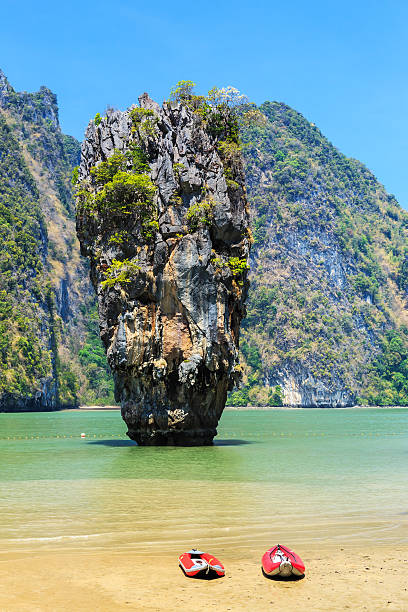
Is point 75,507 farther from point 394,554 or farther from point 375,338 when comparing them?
point 375,338

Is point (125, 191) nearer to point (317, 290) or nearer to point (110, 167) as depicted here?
point (110, 167)

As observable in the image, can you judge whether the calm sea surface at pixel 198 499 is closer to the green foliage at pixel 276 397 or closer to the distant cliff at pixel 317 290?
the distant cliff at pixel 317 290

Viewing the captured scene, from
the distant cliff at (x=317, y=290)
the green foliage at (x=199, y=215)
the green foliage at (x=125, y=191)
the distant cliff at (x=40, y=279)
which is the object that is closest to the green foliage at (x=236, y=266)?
the green foliage at (x=199, y=215)

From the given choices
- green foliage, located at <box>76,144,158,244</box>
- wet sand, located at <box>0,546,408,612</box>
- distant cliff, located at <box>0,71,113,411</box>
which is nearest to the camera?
wet sand, located at <box>0,546,408,612</box>

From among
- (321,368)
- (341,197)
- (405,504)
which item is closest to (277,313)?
(321,368)

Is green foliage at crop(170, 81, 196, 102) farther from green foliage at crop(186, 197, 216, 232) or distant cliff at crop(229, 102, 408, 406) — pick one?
distant cliff at crop(229, 102, 408, 406)

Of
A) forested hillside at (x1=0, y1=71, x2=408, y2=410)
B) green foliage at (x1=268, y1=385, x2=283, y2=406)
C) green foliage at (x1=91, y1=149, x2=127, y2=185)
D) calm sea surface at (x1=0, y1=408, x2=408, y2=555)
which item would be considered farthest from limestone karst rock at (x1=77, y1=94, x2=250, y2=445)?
green foliage at (x1=268, y1=385, x2=283, y2=406)

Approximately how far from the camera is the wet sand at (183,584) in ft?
28.0

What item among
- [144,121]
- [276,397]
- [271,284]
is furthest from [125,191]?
[271,284]

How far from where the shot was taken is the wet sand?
8547mm

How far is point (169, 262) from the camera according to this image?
29406 mm

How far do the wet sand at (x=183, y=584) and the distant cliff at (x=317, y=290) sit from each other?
124173mm

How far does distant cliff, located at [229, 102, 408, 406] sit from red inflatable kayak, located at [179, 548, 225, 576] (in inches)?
4910

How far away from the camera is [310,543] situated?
11.8m
